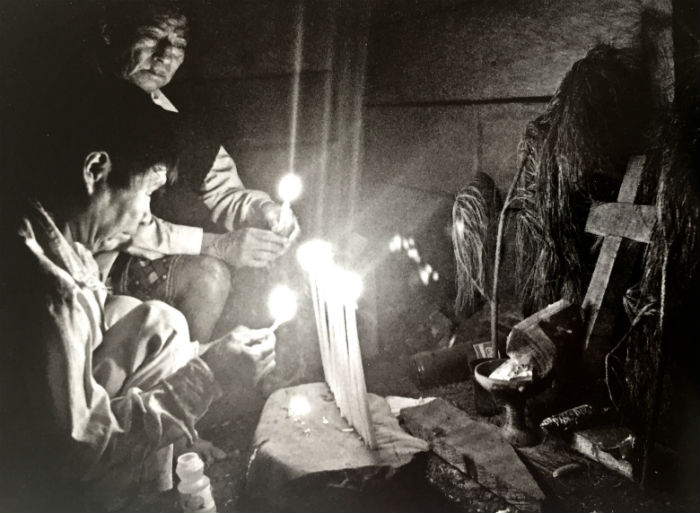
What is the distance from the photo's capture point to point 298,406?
3.87m

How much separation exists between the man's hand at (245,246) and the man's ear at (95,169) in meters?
0.94

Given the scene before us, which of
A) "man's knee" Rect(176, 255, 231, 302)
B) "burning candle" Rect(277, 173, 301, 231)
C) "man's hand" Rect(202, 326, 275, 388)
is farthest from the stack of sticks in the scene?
"man's knee" Rect(176, 255, 231, 302)

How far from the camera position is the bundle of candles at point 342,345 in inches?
122

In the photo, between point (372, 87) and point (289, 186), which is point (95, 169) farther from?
point (372, 87)

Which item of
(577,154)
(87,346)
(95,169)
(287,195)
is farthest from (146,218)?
(577,154)

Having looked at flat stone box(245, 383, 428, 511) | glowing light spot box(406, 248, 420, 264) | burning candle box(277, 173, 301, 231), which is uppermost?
burning candle box(277, 173, 301, 231)

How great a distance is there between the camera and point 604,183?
3.48 m

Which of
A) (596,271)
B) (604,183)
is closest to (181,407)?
(596,271)

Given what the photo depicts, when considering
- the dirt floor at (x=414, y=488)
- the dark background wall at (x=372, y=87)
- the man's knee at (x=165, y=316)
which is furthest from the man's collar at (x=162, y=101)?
the dirt floor at (x=414, y=488)

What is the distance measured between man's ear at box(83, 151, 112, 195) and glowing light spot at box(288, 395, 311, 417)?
7.58 ft

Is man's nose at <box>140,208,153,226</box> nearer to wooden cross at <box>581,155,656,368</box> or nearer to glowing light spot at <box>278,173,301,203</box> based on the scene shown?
glowing light spot at <box>278,173,301,203</box>

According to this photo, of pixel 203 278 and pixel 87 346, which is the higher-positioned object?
pixel 203 278

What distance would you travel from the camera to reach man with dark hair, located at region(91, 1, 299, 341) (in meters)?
3.69

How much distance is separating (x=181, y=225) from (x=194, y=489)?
2076 millimetres
